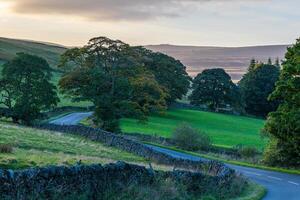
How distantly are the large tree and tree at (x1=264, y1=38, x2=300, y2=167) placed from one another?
2407 cm

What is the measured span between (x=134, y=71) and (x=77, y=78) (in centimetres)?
1101

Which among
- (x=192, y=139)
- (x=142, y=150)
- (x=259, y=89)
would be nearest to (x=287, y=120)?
(x=142, y=150)

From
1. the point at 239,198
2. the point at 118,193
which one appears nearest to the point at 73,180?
the point at 118,193

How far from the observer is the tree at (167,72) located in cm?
9819

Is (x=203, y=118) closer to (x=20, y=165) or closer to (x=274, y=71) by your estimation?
(x=274, y=71)

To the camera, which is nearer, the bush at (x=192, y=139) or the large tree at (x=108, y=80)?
the bush at (x=192, y=139)

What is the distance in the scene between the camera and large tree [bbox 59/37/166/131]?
62156mm

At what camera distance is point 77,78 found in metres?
63.1

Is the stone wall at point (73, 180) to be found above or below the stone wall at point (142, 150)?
above

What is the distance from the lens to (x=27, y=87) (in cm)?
6694

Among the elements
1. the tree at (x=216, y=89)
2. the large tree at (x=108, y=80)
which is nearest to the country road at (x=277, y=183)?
the large tree at (x=108, y=80)

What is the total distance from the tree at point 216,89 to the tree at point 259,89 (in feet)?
12.7

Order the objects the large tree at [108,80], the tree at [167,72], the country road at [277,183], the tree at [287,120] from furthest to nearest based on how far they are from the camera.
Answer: the tree at [167,72] < the large tree at [108,80] < the tree at [287,120] < the country road at [277,183]

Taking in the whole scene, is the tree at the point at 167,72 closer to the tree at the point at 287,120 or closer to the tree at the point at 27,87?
the tree at the point at 27,87
